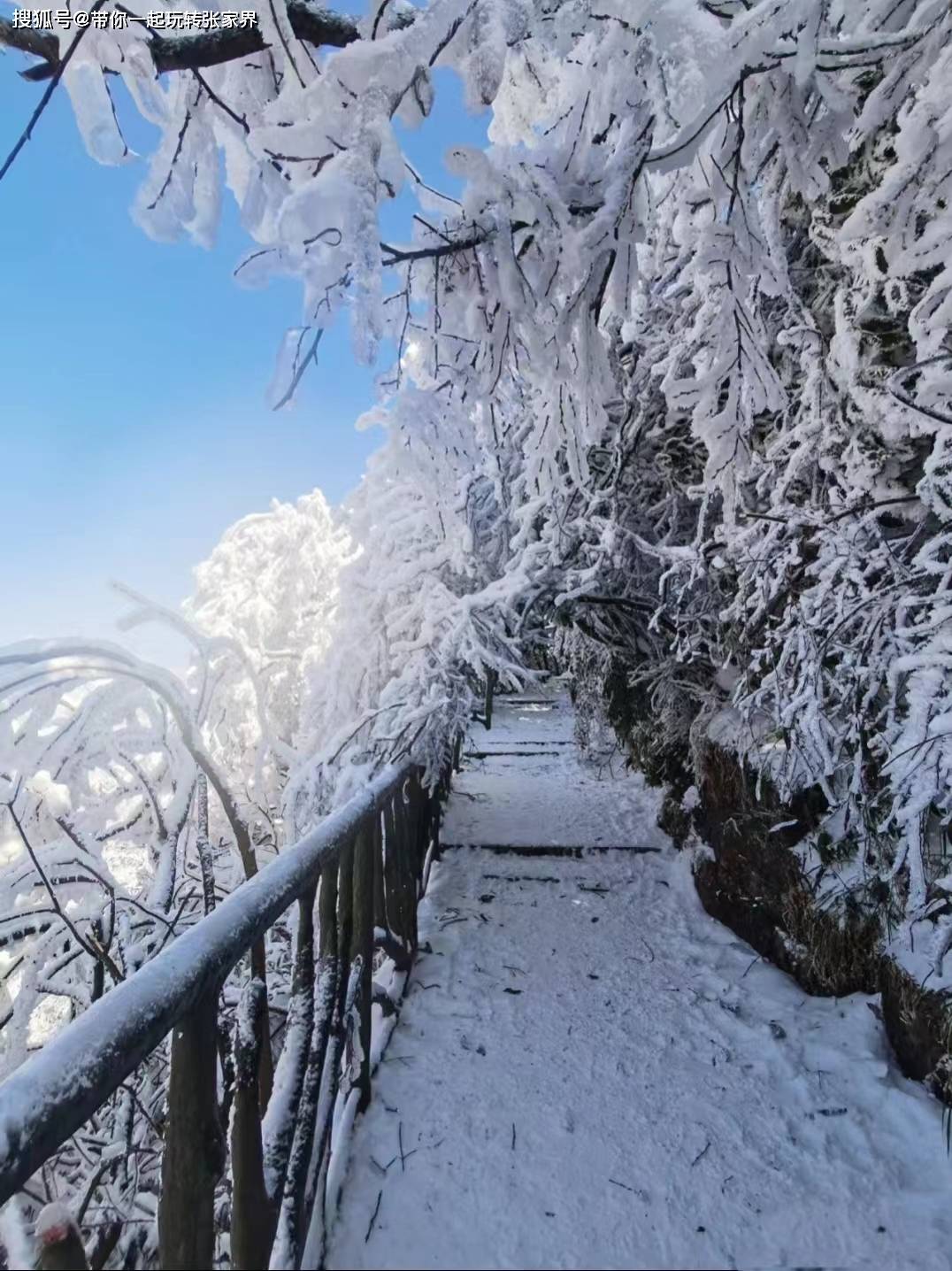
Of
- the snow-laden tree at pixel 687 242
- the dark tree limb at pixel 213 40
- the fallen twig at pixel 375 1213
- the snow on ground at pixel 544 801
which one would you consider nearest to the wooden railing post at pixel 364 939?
the fallen twig at pixel 375 1213

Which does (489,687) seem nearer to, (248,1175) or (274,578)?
(248,1175)

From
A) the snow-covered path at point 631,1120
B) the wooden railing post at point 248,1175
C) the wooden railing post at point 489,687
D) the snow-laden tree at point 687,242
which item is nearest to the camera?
the wooden railing post at point 248,1175

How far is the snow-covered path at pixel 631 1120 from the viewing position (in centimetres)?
166

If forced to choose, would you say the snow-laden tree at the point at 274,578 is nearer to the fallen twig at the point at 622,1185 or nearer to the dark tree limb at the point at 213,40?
the dark tree limb at the point at 213,40

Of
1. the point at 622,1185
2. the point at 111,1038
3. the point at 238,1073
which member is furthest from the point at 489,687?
the point at 111,1038

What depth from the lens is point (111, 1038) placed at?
95 cm

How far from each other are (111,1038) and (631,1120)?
1932 mm

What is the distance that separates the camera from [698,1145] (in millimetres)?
2100

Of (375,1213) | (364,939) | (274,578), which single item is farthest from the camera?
(274,578)

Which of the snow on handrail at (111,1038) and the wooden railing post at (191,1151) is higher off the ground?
the snow on handrail at (111,1038)

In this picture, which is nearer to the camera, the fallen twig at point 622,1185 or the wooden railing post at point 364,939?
the fallen twig at point 622,1185

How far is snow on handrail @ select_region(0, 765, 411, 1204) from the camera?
2.55ft

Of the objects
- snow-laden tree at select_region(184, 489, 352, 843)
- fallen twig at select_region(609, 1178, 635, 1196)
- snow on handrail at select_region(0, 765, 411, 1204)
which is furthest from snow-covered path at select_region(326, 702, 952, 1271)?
snow-laden tree at select_region(184, 489, 352, 843)

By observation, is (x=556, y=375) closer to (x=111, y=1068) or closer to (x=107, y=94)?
(x=107, y=94)
